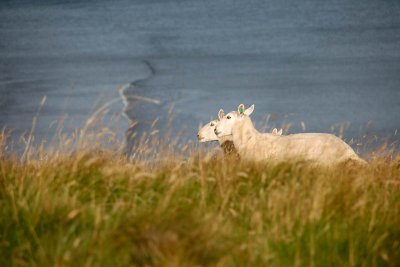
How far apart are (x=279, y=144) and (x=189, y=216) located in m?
4.04

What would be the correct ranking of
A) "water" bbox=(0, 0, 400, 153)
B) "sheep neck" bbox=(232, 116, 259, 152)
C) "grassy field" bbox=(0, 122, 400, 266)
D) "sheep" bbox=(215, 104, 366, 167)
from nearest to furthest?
1. "grassy field" bbox=(0, 122, 400, 266)
2. "sheep" bbox=(215, 104, 366, 167)
3. "sheep neck" bbox=(232, 116, 259, 152)
4. "water" bbox=(0, 0, 400, 153)

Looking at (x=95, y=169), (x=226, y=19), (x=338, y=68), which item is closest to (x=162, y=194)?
(x=95, y=169)

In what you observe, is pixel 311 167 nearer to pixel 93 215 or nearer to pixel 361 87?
pixel 93 215

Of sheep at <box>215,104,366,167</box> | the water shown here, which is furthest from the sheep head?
the water

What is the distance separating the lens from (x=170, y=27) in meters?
48.4

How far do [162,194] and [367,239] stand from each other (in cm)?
158

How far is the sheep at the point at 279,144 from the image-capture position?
926 centimetres

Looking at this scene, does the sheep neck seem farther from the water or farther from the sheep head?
the water

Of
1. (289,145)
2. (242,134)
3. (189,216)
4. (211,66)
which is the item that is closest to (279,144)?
(289,145)

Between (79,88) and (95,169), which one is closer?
(95,169)

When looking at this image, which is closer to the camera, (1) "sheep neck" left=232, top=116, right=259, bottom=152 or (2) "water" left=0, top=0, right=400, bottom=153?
(1) "sheep neck" left=232, top=116, right=259, bottom=152

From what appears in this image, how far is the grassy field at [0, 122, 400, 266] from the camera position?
534cm

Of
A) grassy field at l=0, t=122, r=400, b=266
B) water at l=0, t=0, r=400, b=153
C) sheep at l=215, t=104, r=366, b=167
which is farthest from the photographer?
water at l=0, t=0, r=400, b=153

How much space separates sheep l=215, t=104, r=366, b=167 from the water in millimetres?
782
